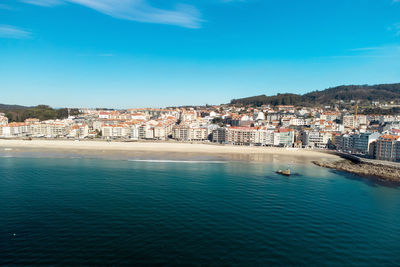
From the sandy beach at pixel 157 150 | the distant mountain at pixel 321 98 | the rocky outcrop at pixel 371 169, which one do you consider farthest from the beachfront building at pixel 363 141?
the distant mountain at pixel 321 98

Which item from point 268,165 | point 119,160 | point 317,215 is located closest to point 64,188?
point 119,160

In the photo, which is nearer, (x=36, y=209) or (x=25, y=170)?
(x=36, y=209)

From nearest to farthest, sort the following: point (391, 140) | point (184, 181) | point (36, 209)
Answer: point (36, 209) < point (184, 181) < point (391, 140)

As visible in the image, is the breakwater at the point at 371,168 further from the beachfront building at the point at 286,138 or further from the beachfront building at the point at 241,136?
A: the beachfront building at the point at 241,136

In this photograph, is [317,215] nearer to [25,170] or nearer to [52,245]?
[52,245]

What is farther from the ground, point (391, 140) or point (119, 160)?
point (391, 140)

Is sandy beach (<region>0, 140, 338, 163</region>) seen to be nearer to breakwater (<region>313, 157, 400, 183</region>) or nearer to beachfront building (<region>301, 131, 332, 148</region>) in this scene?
breakwater (<region>313, 157, 400, 183</region>)

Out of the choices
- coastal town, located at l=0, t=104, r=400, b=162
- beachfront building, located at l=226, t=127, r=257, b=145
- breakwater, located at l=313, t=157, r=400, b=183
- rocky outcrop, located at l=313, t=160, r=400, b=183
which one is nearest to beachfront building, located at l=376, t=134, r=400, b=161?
coastal town, located at l=0, t=104, r=400, b=162
